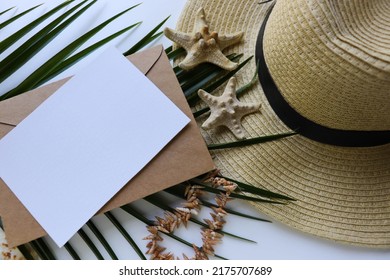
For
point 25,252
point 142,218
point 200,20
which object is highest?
point 200,20

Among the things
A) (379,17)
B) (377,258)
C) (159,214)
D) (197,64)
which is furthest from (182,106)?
(377,258)

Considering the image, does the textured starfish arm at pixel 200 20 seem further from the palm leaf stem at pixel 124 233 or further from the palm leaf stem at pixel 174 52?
the palm leaf stem at pixel 124 233

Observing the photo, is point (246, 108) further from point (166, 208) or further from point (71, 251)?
point (71, 251)

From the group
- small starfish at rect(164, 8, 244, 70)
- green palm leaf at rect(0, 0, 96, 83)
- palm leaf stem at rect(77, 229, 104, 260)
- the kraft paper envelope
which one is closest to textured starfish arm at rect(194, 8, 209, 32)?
small starfish at rect(164, 8, 244, 70)

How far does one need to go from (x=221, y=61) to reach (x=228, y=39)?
4cm

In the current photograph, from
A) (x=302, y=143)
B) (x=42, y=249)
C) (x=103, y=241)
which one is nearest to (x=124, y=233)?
(x=103, y=241)

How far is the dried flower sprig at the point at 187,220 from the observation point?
69 centimetres

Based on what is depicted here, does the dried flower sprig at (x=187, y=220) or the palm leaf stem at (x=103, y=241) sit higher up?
the dried flower sprig at (x=187, y=220)

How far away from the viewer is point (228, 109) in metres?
0.68

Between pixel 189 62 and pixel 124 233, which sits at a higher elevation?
pixel 189 62

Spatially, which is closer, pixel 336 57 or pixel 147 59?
pixel 336 57

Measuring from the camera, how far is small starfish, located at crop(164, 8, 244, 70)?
692 mm

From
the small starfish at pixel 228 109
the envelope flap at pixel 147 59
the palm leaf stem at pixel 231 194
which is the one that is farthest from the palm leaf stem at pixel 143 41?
the palm leaf stem at pixel 231 194
